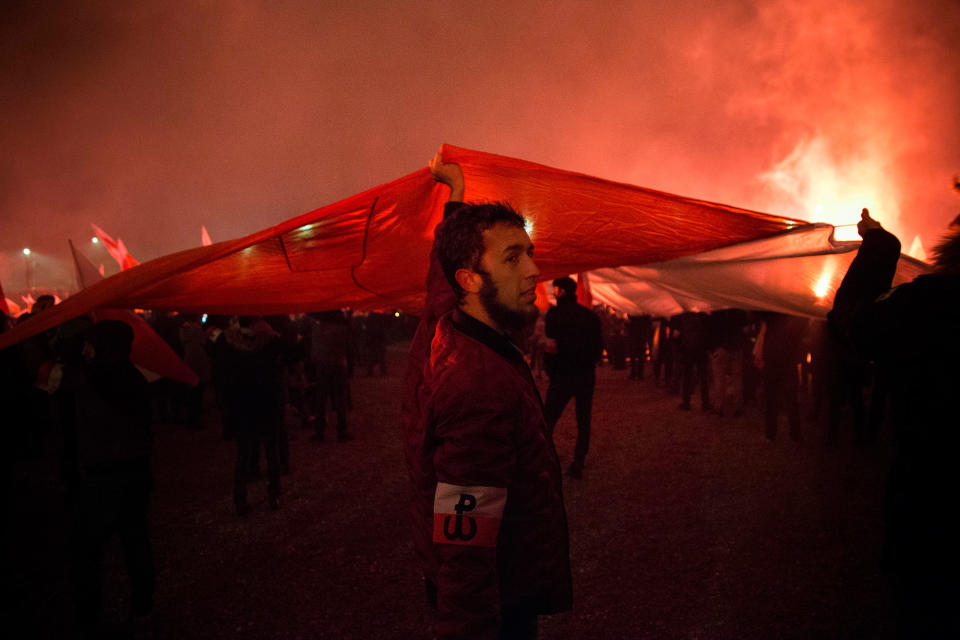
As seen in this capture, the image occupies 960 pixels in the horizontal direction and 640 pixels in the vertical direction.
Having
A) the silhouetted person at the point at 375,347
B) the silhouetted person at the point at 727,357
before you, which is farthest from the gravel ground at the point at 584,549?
the silhouetted person at the point at 375,347

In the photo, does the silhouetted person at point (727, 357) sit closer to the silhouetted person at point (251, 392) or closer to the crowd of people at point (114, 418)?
the crowd of people at point (114, 418)

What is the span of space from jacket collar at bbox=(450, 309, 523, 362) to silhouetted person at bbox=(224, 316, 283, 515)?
14.1ft

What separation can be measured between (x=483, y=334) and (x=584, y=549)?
360 cm

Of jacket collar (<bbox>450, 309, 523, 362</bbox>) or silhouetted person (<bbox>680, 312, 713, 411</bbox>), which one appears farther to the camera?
silhouetted person (<bbox>680, 312, 713, 411</bbox>)

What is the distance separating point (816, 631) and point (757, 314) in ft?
19.7

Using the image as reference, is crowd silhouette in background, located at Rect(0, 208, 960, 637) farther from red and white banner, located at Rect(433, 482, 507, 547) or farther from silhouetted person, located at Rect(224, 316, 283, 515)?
red and white banner, located at Rect(433, 482, 507, 547)

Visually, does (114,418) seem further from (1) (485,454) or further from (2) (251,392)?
(1) (485,454)

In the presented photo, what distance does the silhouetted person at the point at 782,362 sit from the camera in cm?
728

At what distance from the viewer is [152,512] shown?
5562 millimetres

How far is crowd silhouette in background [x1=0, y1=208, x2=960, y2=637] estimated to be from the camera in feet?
10.5

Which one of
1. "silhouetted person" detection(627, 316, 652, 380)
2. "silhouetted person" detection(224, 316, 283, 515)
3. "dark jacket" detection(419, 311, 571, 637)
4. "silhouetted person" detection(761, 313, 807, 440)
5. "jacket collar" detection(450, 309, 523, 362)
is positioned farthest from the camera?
"silhouetted person" detection(627, 316, 652, 380)

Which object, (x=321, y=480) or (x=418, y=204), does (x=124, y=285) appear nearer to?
(x=418, y=204)

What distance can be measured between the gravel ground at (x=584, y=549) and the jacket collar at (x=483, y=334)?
102 inches

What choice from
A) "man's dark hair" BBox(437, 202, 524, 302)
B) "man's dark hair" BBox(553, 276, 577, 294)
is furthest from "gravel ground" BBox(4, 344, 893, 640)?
"man's dark hair" BBox(437, 202, 524, 302)
